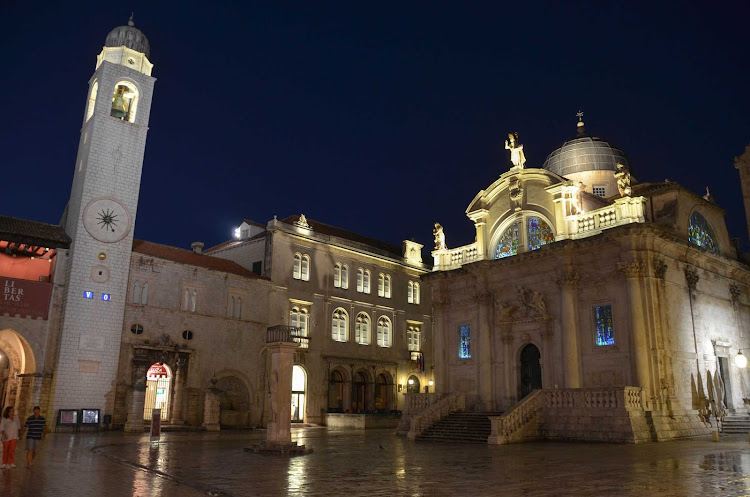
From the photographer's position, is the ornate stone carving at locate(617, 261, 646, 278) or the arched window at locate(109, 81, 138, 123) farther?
the arched window at locate(109, 81, 138, 123)

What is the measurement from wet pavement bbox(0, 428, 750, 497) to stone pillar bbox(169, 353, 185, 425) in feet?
43.9

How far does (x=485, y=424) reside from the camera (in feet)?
85.4

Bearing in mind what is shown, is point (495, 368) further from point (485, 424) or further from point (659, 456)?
point (659, 456)

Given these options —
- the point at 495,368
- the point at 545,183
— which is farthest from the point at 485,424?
the point at 545,183

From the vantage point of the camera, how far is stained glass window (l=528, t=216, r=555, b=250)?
96.7ft

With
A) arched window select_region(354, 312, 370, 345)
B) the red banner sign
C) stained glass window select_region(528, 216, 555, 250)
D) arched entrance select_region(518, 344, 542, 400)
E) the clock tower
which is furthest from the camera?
arched window select_region(354, 312, 370, 345)

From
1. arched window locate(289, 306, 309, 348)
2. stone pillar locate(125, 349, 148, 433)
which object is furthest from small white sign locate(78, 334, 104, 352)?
arched window locate(289, 306, 309, 348)

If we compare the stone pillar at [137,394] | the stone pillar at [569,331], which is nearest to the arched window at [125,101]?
the stone pillar at [137,394]

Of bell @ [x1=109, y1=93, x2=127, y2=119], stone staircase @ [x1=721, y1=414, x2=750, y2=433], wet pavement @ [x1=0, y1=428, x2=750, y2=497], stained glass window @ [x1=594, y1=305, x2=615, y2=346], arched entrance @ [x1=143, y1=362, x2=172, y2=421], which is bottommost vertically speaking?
wet pavement @ [x1=0, y1=428, x2=750, y2=497]

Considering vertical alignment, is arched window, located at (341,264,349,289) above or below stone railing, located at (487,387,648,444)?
above

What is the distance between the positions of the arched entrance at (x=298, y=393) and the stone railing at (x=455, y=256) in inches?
489

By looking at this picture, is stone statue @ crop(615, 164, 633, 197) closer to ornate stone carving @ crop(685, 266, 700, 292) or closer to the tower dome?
ornate stone carving @ crop(685, 266, 700, 292)

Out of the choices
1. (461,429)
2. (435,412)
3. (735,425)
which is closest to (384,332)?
(435,412)

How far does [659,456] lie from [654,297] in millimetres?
10124
